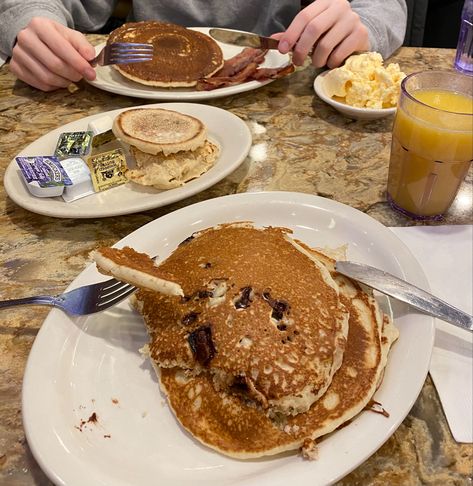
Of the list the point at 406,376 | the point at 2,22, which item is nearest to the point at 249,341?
the point at 406,376

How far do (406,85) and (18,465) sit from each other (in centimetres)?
132

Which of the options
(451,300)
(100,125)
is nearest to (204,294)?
(451,300)

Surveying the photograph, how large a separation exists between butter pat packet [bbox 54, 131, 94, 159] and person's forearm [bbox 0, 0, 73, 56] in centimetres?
82

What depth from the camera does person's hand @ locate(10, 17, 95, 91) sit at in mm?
1868

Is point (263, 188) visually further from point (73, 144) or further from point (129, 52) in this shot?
point (129, 52)

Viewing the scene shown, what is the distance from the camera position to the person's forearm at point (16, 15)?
2062 mm

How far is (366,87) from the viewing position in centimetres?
174

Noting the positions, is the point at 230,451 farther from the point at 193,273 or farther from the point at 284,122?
the point at 284,122

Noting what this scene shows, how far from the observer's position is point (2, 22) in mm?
2102

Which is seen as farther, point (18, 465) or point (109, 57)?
point (109, 57)

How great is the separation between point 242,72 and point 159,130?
0.60 meters

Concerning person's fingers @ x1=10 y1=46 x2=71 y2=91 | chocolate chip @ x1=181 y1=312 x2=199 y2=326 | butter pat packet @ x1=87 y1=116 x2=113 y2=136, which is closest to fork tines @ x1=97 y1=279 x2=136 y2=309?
chocolate chip @ x1=181 y1=312 x2=199 y2=326

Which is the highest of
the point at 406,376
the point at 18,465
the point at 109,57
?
the point at 109,57

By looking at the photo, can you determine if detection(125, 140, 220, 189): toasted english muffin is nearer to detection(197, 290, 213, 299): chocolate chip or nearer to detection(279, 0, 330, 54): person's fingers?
detection(197, 290, 213, 299): chocolate chip
